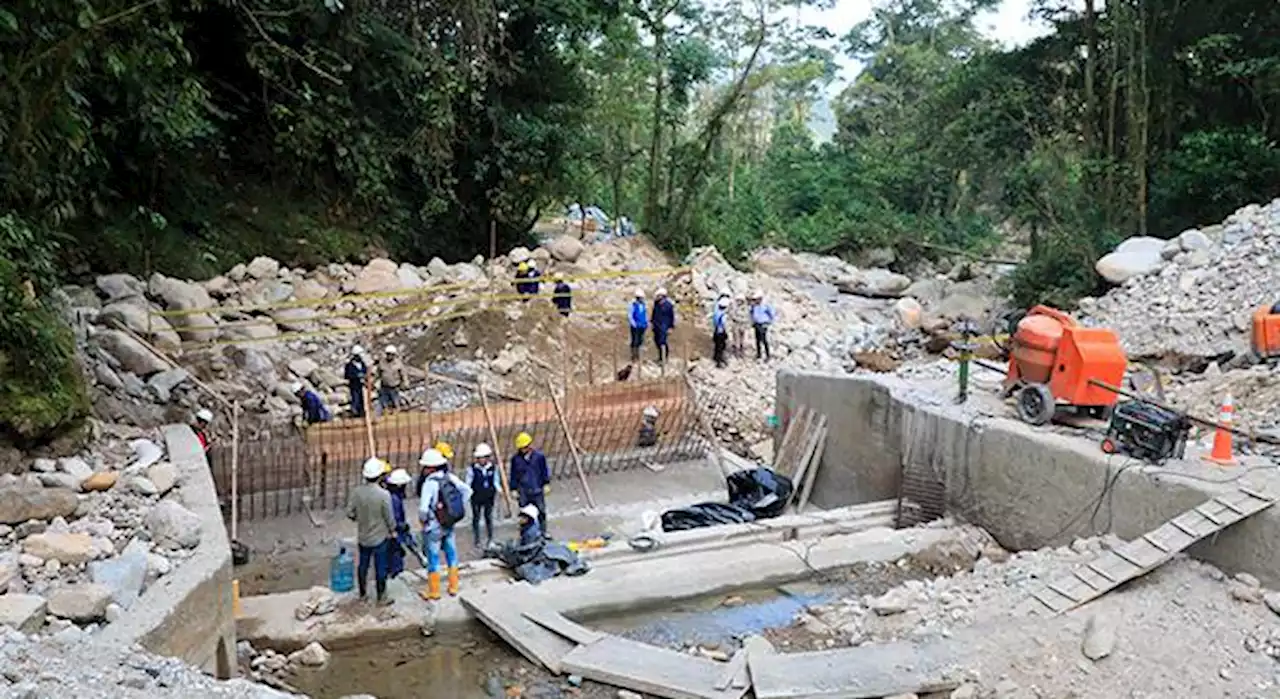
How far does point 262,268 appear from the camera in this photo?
55.3 feet

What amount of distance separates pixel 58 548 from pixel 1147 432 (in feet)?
26.3

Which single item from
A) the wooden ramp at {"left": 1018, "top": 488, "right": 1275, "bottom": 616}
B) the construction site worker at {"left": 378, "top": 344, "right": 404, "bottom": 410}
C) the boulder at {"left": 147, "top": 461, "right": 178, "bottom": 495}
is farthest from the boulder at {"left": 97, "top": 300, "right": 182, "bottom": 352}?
the wooden ramp at {"left": 1018, "top": 488, "right": 1275, "bottom": 616}

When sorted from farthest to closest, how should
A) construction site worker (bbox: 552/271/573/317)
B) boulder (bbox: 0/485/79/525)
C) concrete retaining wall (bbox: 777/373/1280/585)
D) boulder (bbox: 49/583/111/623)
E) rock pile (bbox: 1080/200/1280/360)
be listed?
construction site worker (bbox: 552/271/573/317)
rock pile (bbox: 1080/200/1280/360)
concrete retaining wall (bbox: 777/373/1280/585)
boulder (bbox: 0/485/79/525)
boulder (bbox: 49/583/111/623)

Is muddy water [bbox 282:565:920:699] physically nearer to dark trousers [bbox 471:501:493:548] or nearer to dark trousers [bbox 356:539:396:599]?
dark trousers [bbox 356:539:396:599]

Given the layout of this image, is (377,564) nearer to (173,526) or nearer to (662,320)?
(173,526)

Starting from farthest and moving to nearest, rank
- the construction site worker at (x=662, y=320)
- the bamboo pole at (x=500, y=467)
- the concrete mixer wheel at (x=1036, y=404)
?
the construction site worker at (x=662, y=320) < the bamboo pole at (x=500, y=467) < the concrete mixer wheel at (x=1036, y=404)

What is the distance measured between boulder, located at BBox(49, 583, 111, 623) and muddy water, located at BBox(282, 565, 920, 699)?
71.6 inches

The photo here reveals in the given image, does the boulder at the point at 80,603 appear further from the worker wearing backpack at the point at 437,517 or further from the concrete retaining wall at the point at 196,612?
the worker wearing backpack at the point at 437,517

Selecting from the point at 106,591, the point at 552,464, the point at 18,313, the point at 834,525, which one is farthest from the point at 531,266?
the point at 106,591

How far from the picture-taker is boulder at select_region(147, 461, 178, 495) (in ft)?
25.6

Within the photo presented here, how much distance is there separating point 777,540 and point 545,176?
13707 mm

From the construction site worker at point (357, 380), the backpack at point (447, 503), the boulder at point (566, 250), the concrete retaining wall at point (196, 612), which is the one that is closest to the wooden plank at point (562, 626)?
the backpack at point (447, 503)

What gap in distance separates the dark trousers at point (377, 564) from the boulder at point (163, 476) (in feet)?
5.31

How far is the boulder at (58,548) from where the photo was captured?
619 cm
